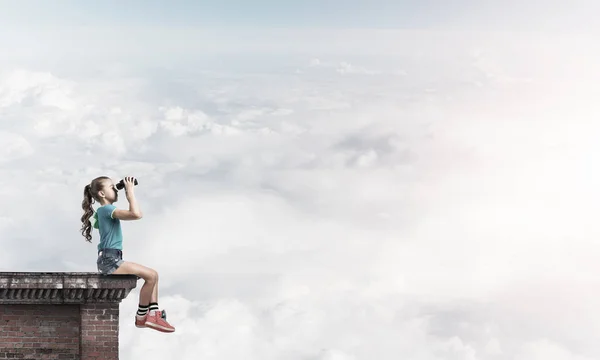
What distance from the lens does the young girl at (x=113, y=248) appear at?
845 inches

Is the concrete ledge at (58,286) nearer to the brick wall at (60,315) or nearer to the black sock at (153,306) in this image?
the brick wall at (60,315)

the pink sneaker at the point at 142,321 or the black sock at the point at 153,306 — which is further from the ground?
the black sock at the point at 153,306

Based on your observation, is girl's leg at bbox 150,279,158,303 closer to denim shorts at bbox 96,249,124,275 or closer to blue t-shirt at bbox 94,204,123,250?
denim shorts at bbox 96,249,124,275

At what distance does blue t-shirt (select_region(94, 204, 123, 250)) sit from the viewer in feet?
70.2

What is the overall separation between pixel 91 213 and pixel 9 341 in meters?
2.52

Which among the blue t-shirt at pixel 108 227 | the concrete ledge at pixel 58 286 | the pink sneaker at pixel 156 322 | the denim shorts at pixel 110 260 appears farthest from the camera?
the concrete ledge at pixel 58 286

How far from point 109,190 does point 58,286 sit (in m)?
1.82

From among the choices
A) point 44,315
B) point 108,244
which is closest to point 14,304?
point 44,315

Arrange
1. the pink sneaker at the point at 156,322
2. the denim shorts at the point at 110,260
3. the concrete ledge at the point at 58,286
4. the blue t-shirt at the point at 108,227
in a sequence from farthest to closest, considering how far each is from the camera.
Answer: the concrete ledge at the point at 58,286 < the denim shorts at the point at 110,260 < the pink sneaker at the point at 156,322 < the blue t-shirt at the point at 108,227

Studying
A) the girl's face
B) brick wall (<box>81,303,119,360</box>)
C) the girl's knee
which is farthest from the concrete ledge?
the girl's face

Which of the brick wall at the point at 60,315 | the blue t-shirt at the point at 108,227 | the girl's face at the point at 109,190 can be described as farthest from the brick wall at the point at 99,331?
the girl's face at the point at 109,190

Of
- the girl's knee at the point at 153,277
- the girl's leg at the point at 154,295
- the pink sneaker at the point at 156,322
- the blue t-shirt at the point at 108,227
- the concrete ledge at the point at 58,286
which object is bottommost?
the pink sneaker at the point at 156,322

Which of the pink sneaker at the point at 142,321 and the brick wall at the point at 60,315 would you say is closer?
the pink sneaker at the point at 142,321

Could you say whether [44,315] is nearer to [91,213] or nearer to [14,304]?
[14,304]
